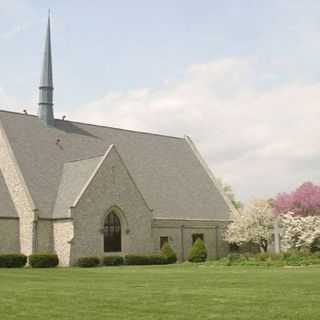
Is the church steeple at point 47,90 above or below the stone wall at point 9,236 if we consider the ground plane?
above

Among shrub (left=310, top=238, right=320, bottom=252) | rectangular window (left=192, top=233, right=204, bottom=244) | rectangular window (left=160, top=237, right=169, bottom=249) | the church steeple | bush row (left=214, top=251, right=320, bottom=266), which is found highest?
the church steeple

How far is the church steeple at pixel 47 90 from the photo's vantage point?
48.2 metres

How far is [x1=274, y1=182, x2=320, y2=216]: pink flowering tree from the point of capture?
61281 mm

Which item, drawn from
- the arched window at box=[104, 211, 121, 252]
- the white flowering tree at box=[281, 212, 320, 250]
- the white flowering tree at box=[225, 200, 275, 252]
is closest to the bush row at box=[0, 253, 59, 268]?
the arched window at box=[104, 211, 121, 252]

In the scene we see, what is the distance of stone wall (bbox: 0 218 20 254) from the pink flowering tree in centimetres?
2774

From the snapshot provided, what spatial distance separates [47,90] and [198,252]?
656 inches

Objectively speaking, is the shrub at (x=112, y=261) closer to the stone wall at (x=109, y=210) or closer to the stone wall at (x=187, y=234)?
A: the stone wall at (x=109, y=210)

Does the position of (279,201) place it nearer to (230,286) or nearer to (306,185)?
(306,185)

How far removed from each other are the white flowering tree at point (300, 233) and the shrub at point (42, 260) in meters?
20.1

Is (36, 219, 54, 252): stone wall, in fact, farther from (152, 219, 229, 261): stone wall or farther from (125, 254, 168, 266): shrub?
(152, 219, 229, 261): stone wall

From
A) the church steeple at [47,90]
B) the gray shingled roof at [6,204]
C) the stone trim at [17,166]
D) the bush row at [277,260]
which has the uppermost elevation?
the church steeple at [47,90]

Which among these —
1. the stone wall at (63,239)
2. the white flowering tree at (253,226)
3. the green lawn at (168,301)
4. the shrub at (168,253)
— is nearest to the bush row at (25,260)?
the stone wall at (63,239)

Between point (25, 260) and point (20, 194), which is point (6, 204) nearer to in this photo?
point (20, 194)

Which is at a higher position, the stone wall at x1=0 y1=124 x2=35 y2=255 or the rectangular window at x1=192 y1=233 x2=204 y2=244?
the stone wall at x1=0 y1=124 x2=35 y2=255
